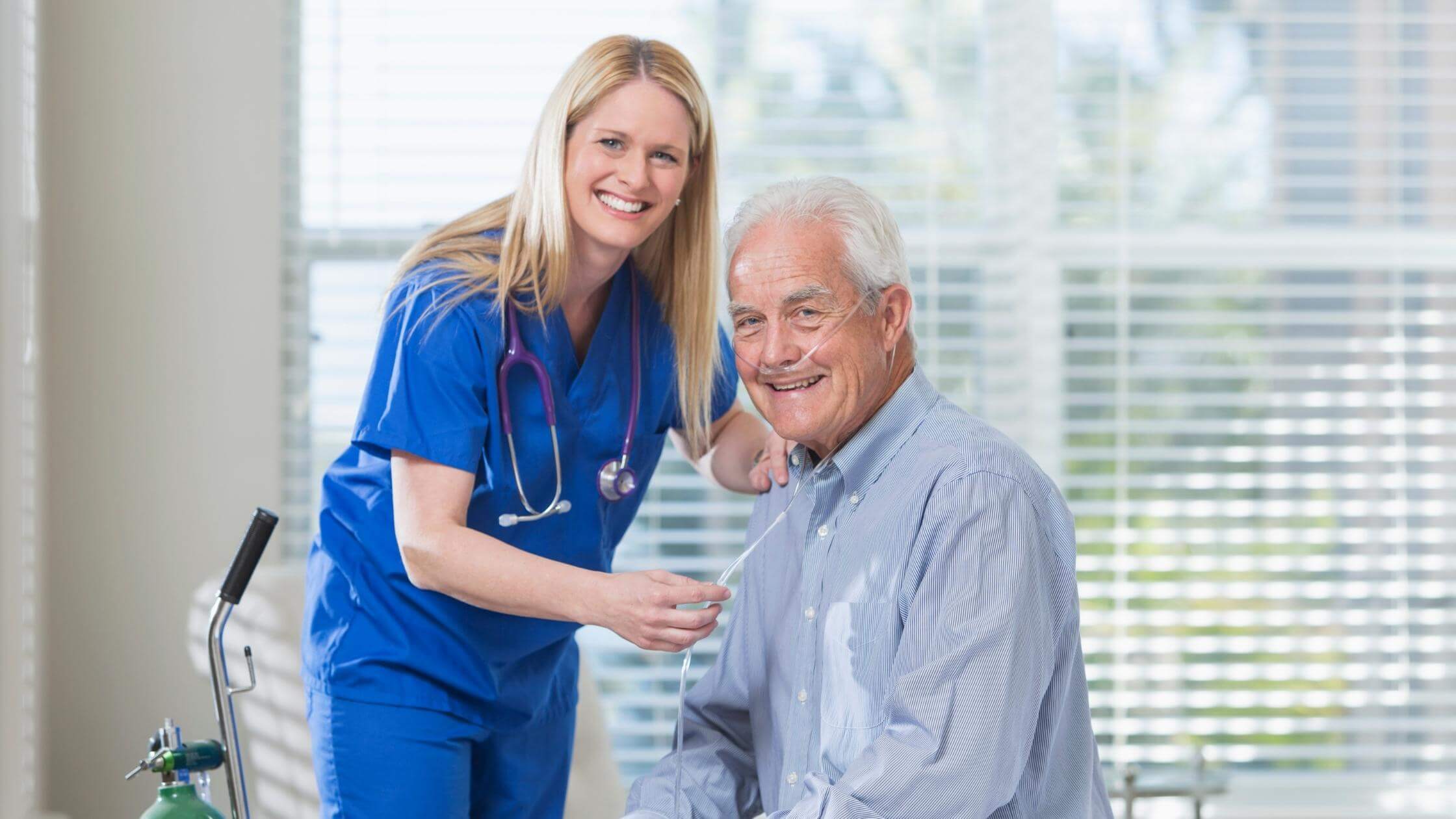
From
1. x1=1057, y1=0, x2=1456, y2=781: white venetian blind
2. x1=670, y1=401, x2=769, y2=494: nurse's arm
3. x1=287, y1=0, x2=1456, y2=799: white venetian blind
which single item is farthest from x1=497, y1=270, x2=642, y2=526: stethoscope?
x1=1057, y1=0, x2=1456, y2=781: white venetian blind

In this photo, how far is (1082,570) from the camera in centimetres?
277

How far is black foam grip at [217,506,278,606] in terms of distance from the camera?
4.22 feet

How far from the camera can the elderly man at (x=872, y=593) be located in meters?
1.10

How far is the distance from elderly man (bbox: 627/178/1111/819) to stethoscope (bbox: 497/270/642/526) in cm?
25

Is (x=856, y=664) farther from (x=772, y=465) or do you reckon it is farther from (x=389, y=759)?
(x=389, y=759)

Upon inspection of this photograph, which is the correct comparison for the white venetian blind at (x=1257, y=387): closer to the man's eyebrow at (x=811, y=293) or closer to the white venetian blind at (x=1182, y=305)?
the white venetian blind at (x=1182, y=305)

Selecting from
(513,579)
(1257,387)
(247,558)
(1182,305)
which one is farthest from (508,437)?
(1257,387)

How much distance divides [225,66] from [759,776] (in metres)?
1.92

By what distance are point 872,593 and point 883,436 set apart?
17 cm

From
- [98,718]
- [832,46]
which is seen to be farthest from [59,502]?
[832,46]

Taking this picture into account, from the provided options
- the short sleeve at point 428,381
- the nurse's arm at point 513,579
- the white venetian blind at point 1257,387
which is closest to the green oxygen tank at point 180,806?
the nurse's arm at point 513,579

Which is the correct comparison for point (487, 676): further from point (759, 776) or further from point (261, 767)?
point (261, 767)

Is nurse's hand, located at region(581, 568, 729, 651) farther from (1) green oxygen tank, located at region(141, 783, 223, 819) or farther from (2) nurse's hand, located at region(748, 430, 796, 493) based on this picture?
(1) green oxygen tank, located at region(141, 783, 223, 819)

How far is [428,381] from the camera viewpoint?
4.85 ft
